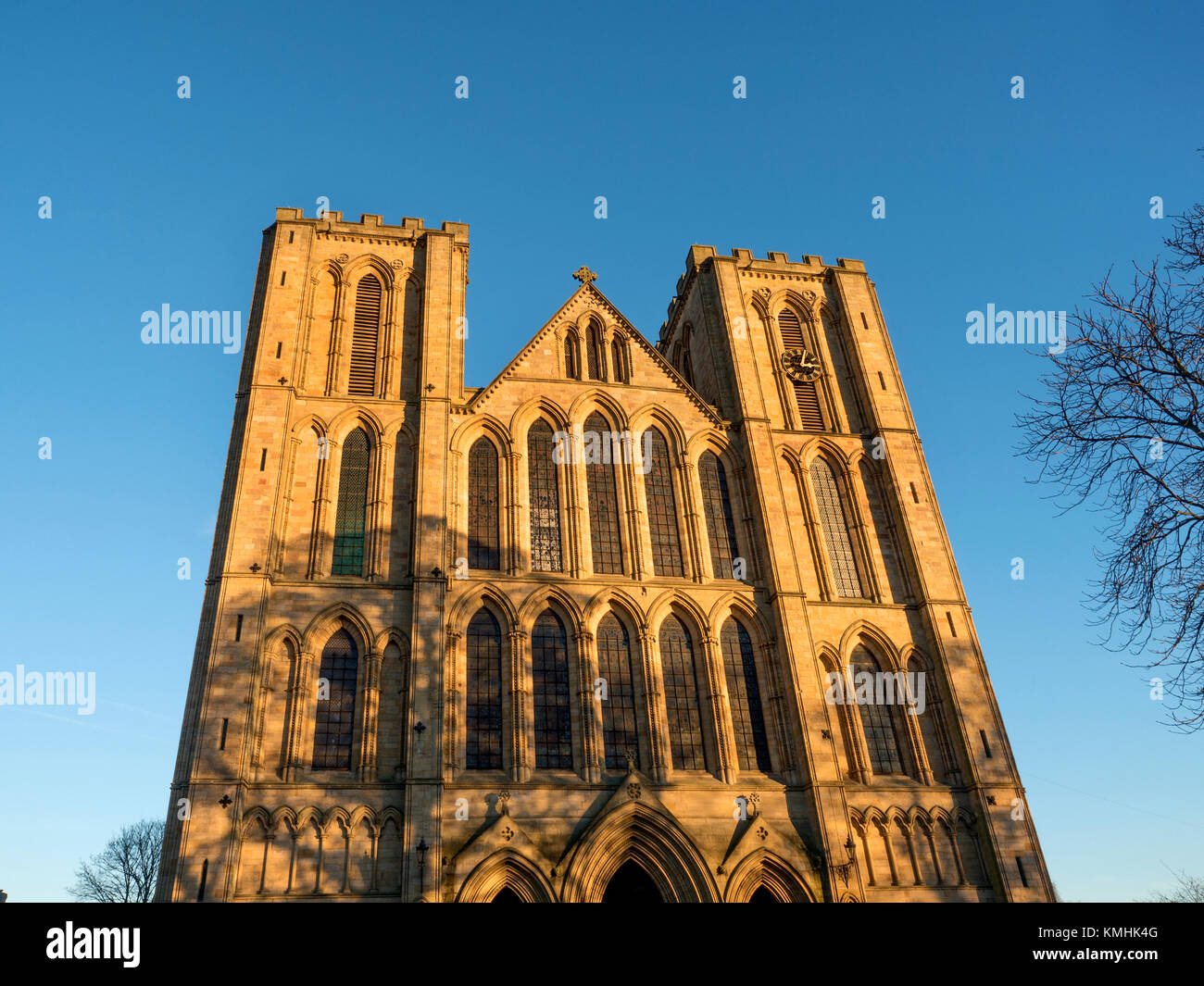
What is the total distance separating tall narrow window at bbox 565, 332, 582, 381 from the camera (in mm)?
29562

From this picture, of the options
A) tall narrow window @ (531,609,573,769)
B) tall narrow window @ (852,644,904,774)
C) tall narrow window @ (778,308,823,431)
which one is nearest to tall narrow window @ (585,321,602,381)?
tall narrow window @ (778,308,823,431)

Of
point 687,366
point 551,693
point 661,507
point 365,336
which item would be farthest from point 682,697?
point 365,336

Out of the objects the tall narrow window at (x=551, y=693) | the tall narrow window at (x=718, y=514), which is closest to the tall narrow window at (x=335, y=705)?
the tall narrow window at (x=551, y=693)

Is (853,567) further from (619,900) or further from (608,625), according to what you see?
(619,900)

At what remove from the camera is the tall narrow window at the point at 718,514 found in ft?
88.8

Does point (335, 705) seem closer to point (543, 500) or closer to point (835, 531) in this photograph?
point (543, 500)

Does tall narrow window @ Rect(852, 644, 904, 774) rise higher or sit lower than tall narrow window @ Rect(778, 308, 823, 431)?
lower

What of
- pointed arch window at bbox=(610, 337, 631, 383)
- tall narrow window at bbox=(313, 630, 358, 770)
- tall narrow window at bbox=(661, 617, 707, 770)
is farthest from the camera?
pointed arch window at bbox=(610, 337, 631, 383)

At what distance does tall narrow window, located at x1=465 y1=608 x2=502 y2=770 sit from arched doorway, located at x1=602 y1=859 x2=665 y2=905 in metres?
4.07

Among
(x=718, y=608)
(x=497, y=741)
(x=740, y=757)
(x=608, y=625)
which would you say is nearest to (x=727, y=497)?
(x=718, y=608)

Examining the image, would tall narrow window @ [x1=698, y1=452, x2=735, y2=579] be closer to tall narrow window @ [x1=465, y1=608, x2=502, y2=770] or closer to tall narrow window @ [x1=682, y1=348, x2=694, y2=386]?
tall narrow window @ [x1=682, y1=348, x2=694, y2=386]

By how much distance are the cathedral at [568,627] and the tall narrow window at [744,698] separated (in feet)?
0.28
